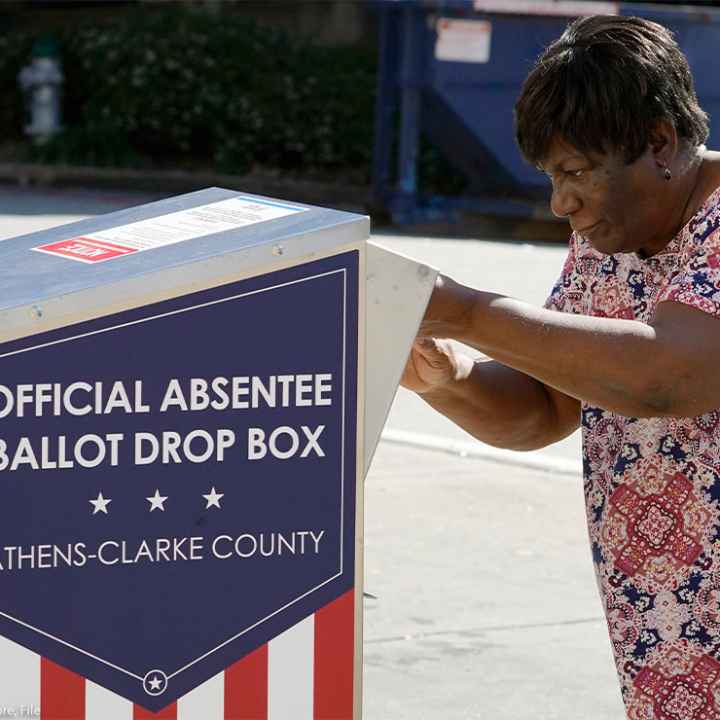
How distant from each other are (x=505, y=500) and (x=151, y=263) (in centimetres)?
412

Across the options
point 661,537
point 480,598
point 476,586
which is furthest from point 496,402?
point 476,586

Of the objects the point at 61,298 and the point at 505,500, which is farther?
the point at 505,500

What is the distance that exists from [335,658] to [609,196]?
0.71m

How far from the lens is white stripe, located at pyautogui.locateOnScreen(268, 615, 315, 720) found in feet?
6.80

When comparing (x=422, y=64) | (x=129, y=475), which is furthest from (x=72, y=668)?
(x=422, y=64)

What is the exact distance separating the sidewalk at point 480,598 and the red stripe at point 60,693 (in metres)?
2.09

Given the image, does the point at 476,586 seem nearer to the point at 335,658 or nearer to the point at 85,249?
the point at 335,658

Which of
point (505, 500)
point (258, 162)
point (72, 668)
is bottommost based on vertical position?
point (258, 162)

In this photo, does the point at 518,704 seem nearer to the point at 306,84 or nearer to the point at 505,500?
the point at 505,500

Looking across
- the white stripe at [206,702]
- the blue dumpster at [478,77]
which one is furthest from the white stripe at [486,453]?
the blue dumpster at [478,77]

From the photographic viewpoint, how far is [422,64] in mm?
13188

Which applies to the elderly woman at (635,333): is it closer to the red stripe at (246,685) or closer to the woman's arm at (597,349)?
the woman's arm at (597,349)

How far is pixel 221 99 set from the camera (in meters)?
17.1

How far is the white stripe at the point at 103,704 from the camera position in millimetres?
2002
